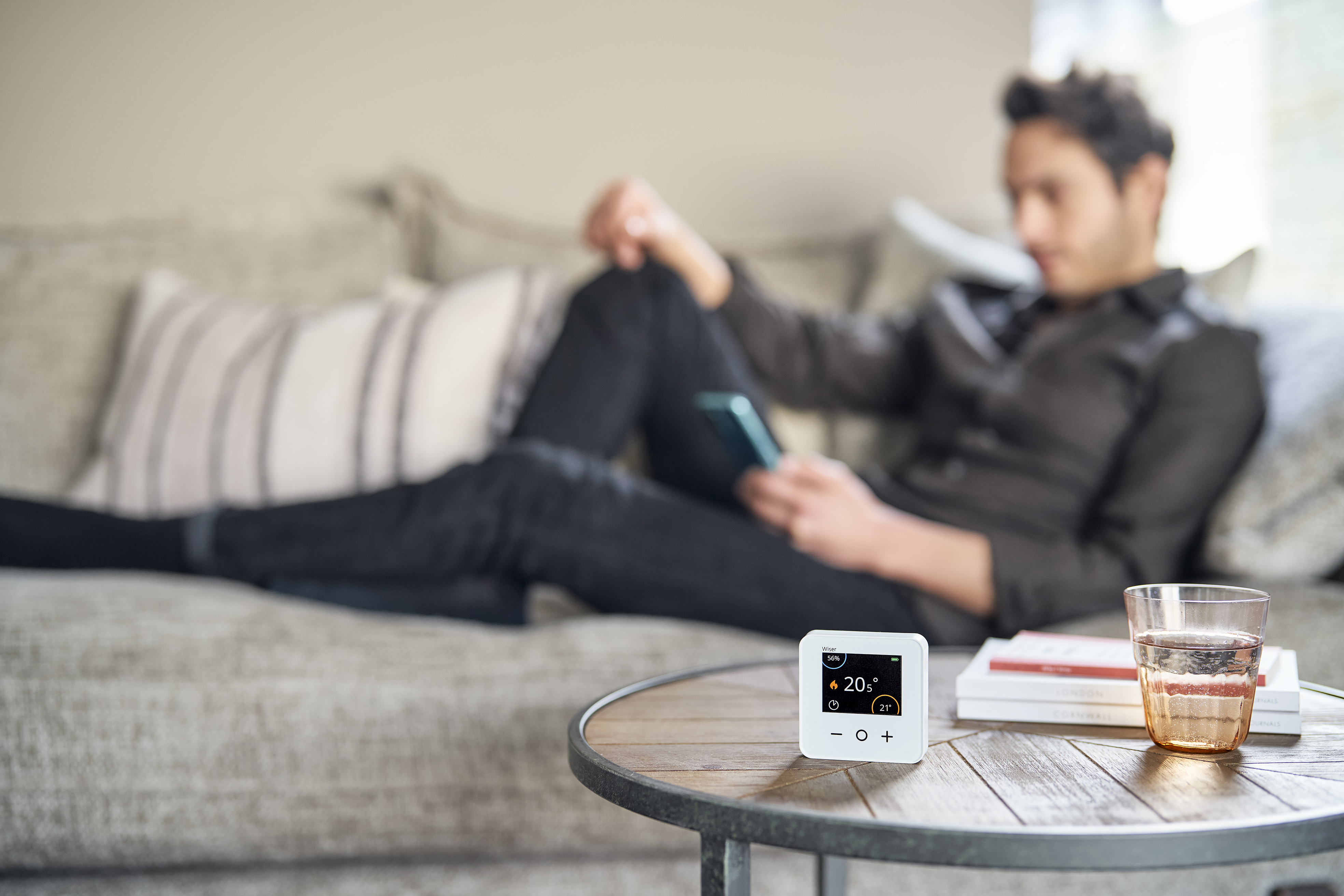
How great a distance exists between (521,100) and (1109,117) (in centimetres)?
113

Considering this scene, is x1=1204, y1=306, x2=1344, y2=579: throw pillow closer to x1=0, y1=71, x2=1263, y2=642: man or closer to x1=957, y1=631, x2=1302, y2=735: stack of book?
x1=0, y1=71, x2=1263, y2=642: man

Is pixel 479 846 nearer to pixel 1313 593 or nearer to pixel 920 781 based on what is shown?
pixel 920 781

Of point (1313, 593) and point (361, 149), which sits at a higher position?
point (361, 149)

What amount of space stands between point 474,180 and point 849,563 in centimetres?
125

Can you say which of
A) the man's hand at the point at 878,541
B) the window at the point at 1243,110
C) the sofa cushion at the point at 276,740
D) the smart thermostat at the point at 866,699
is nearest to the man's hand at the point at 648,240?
the man's hand at the point at 878,541

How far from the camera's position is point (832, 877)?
31.6 inches

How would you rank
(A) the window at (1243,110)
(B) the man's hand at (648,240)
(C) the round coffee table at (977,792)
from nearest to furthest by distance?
(C) the round coffee table at (977,792) < (B) the man's hand at (648,240) < (A) the window at (1243,110)

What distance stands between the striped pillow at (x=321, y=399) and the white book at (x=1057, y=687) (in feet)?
2.75

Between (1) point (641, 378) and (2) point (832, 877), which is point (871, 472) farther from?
(2) point (832, 877)

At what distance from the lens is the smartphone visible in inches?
45.5

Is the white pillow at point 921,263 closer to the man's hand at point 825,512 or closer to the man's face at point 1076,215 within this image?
the man's face at point 1076,215

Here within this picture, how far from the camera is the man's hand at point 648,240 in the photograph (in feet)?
4.70

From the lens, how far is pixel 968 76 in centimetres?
213

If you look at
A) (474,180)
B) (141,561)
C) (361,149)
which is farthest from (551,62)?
(141,561)
